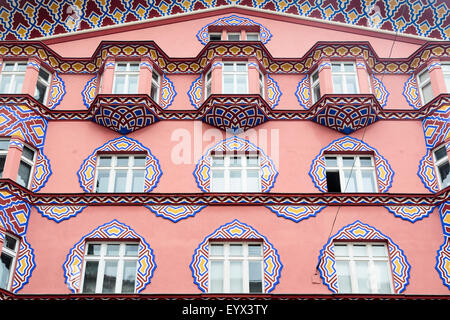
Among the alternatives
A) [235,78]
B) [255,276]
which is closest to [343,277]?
[255,276]

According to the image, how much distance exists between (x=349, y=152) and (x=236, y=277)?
214 inches

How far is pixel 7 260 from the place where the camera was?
16469 millimetres

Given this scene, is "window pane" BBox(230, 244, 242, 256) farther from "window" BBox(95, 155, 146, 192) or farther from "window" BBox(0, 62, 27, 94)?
"window" BBox(0, 62, 27, 94)

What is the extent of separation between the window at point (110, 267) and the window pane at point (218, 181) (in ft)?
9.64

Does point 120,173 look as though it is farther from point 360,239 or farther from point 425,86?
point 425,86

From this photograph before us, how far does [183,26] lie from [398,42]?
7.83 m

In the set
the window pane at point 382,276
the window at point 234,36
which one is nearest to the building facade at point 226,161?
the window pane at point 382,276

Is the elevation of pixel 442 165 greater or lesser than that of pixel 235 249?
greater

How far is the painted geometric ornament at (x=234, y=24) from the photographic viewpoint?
22.0m

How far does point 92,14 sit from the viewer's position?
22.5m

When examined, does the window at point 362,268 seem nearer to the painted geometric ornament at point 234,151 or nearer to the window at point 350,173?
the window at point 350,173

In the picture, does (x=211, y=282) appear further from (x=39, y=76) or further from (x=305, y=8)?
(x=305, y=8)

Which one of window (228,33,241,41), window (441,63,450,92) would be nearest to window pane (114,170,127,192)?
window (228,33,241,41)
